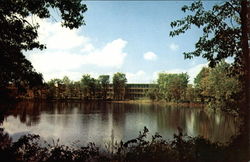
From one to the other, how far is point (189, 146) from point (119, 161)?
326 centimetres

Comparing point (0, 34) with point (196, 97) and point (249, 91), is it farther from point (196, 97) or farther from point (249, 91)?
point (196, 97)

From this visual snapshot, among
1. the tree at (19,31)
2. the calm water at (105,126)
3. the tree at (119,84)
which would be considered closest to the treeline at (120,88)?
the tree at (119,84)

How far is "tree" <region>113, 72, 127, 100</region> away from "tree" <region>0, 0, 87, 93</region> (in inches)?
5166

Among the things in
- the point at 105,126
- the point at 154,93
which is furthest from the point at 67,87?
the point at 105,126

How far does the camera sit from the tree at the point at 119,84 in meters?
140

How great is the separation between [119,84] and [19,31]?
435ft

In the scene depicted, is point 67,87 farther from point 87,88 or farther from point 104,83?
point 104,83

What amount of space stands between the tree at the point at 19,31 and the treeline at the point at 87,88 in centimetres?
10233

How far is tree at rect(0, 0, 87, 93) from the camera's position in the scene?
6.83 meters

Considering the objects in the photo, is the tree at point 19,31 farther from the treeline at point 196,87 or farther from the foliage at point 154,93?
the foliage at point 154,93

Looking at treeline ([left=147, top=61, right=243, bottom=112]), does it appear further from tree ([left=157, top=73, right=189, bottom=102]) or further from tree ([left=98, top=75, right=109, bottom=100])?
tree ([left=98, top=75, right=109, bottom=100])

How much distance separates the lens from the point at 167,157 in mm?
8391

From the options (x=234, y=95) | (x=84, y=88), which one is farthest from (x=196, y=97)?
(x=234, y=95)

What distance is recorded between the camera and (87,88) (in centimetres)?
12588
